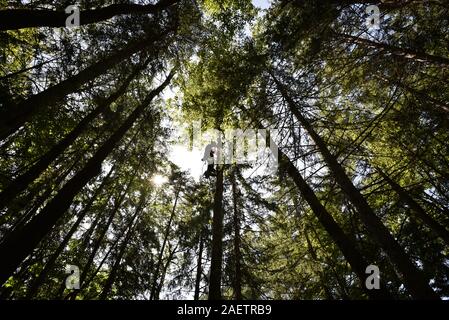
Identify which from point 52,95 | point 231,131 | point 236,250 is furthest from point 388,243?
point 52,95

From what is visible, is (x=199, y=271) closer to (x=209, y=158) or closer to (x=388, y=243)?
(x=209, y=158)

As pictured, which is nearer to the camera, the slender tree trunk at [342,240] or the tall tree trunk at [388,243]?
the tall tree trunk at [388,243]

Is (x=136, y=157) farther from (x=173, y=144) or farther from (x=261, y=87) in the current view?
(x=261, y=87)

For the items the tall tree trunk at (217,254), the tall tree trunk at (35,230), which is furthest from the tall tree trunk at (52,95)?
the tall tree trunk at (217,254)

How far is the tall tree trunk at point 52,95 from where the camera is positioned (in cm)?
605

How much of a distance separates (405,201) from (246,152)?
19.4 ft

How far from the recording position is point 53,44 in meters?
8.19

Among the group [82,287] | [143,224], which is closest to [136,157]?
[143,224]

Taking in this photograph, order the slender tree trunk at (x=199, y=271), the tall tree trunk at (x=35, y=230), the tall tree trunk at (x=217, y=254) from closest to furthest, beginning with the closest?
1. the tall tree trunk at (x=35, y=230)
2. the tall tree trunk at (x=217, y=254)
3. the slender tree trunk at (x=199, y=271)

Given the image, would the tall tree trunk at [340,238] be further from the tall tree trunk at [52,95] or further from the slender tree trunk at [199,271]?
the slender tree trunk at [199,271]

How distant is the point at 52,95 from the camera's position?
7.00m

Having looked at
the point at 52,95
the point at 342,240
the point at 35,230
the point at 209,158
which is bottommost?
the point at 35,230

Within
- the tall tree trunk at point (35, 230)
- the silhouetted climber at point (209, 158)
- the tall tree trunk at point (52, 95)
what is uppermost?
the silhouetted climber at point (209, 158)
